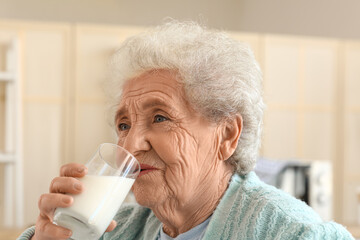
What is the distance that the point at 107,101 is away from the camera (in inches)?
57.3

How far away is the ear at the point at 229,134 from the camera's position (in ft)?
4.14

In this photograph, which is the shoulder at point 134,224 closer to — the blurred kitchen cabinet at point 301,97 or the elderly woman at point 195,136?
the elderly woman at point 195,136

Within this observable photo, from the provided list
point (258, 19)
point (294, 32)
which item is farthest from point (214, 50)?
point (258, 19)

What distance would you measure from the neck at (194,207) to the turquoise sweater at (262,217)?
0.08 ft

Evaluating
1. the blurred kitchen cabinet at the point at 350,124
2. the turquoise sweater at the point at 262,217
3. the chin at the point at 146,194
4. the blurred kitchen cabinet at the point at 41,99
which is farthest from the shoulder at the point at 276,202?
the blurred kitchen cabinet at the point at 350,124

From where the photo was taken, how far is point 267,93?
437cm

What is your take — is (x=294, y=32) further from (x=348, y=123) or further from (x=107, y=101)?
(x=107, y=101)

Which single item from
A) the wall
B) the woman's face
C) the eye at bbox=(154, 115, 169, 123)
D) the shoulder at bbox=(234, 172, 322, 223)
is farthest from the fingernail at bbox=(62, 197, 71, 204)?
the wall

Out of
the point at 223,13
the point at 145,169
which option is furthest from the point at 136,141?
the point at 223,13

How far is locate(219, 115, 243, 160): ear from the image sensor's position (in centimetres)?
126

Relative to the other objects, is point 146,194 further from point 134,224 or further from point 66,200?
point 134,224

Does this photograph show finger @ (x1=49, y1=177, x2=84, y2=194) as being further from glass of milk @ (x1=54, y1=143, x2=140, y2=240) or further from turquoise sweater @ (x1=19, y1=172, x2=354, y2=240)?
turquoise sweater @ (x1=19, y1=172, x2=354, y2=240)

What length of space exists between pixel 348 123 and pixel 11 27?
2694 mm

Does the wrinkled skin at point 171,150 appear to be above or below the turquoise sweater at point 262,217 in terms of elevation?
above
